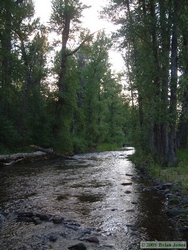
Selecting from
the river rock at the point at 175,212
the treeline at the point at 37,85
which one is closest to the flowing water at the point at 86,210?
the river rock at the point at 175,212

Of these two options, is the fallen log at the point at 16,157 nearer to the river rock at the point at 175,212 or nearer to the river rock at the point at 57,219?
the river rock at the point at 57,219

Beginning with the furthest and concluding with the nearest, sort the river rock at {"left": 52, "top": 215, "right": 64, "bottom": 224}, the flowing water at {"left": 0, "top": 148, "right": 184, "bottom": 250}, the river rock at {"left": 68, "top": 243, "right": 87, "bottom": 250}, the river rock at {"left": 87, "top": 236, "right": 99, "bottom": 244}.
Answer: the river rock at {"left": 52, "top": 215, "right": 64, "bottom": 224} < the flowing water at {"left": 0, "top": 148, "right": 184, "bottom": 250} < the river rock at {"left": 87, "top": 236, "right": 99, "bottom": 244} < the river rock at {"left": 68, "top": 243, "right": 87, "bottom": 250}

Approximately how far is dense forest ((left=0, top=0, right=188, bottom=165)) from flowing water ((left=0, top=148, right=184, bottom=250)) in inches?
242

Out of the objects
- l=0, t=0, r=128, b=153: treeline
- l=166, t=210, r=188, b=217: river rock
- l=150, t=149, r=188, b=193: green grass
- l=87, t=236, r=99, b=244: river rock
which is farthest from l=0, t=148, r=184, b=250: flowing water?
l=0, t=0, r=128, b=153: treeline

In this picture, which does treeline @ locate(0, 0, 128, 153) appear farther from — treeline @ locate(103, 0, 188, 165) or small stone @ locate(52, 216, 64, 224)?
small stone @ locate(52, 216, 64, 224)

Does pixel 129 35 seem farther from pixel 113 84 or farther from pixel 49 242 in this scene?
pixel 113 84

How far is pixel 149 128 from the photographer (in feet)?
65.4

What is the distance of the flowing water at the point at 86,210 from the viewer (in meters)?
5.57

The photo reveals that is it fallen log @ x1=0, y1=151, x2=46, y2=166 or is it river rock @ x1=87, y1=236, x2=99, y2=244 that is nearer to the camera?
river rock @ x1=87, y1=236, x2=99, y2=244

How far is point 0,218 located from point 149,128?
1503 centimetres

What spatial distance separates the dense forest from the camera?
15.0m

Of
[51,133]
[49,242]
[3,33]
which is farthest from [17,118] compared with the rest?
[49,242]

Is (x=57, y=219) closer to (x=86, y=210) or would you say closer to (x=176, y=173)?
(x=86, y=210)

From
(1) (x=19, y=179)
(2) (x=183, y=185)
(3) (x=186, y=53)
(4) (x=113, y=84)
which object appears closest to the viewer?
(2) (x=183, y=185)
